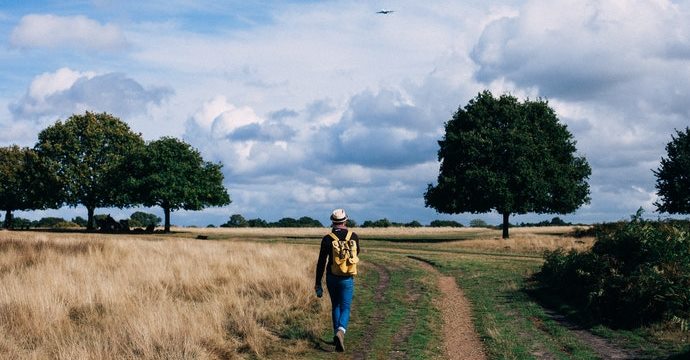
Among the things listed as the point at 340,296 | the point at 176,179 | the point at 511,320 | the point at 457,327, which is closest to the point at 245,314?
the point at 340,296

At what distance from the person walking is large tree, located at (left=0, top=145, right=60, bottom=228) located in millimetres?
60033

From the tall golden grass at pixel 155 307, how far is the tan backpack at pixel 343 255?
1795 millimetres

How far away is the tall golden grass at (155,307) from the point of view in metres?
11.1

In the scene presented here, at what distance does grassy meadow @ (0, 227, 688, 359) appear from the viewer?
1138 centimetres

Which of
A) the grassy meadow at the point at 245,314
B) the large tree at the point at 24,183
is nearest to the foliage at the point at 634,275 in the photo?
the grassy meadow at the point at 245,314

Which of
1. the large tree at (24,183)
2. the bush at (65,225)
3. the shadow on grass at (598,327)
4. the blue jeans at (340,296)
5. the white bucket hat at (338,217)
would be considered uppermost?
the large tree at (24,183)

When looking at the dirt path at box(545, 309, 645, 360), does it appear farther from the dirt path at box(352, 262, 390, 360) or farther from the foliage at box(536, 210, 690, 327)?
the dirt path at box(352, 262, 390, 360)

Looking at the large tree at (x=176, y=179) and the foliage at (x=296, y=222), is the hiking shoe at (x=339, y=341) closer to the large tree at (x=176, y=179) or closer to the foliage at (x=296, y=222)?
the large tree at (x=176, y=179)

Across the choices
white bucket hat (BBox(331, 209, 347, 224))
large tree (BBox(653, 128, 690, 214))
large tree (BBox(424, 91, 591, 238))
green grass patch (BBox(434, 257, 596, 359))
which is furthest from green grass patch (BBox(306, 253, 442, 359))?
large tree (BBox(653, 128, 690, 214))

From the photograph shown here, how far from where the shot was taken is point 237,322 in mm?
13211

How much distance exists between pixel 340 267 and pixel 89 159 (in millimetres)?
60845

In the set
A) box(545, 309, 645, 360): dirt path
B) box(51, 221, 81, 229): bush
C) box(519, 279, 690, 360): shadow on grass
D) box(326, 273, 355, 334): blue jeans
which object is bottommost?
box(545, 309, 645, 360): dirt path

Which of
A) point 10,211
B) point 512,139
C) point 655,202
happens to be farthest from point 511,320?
point 10,211

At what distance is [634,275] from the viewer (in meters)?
15.9
